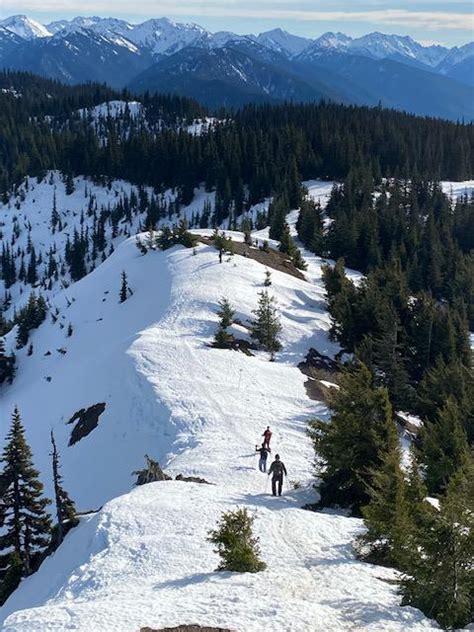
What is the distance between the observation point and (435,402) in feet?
127

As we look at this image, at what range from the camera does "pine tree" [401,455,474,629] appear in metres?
13.2

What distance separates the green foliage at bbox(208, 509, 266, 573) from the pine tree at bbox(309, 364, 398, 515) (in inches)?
294

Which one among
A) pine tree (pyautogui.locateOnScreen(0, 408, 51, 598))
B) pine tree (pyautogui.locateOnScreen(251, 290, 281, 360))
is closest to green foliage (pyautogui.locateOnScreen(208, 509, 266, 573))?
pine tree (pyautogui.locateOnScreen(0, 408, 51, 598))

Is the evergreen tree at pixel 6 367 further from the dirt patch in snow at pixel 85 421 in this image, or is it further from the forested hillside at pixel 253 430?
the dirt patch in snow at pixel 85 421

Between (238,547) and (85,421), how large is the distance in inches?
1033

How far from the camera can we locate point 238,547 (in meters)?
16.9

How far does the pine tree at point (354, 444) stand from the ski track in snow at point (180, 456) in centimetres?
153

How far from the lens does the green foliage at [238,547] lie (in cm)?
1688

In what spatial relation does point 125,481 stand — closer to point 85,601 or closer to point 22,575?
point 22,575

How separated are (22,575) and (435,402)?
85.8ft

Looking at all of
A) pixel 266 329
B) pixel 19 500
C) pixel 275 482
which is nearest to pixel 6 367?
pixel 266 329

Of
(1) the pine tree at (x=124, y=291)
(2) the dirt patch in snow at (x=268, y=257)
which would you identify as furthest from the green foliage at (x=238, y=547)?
(2) the dirt patch in snow at (x=268, y=257)

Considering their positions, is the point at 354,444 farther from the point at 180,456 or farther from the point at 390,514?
the point at 180,456

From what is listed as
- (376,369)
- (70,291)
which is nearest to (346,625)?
(376,369)
